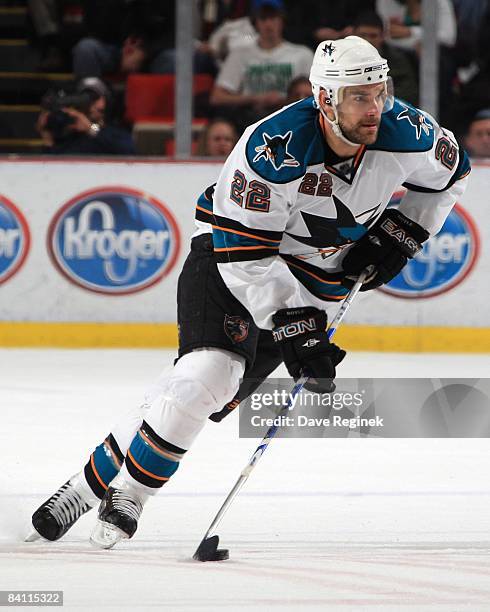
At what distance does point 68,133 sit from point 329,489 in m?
3.36

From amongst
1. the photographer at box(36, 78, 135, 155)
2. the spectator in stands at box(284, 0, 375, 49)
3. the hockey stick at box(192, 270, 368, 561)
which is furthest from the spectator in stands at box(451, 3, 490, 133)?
the hockey stick at box(192, 270, 368, 561)

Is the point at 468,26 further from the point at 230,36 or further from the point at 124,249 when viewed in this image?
the point at 124,249

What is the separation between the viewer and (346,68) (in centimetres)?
301

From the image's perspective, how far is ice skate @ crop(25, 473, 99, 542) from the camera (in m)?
3.23

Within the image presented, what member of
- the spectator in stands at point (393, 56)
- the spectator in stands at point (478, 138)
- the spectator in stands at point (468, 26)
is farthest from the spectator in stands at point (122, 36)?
the spectator in stands at point (478, 138)

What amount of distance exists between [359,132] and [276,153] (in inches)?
7.5

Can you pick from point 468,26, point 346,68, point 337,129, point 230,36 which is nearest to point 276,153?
point 337,129

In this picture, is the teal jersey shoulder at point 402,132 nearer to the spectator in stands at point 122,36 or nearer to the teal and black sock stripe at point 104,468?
the teal and black sock stripe at point 104,468

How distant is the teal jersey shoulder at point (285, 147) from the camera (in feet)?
9.78

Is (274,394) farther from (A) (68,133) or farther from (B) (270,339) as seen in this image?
(A) (68,133)

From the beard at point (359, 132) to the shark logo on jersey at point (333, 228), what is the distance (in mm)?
185

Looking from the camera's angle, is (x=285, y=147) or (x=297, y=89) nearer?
(x=285, y=147)

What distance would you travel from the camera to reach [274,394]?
3514 millimetres

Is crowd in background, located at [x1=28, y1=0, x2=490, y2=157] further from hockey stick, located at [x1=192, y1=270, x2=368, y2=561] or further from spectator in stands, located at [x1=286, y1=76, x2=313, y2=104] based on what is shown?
hockey stick, located at [x1=192, y1=270, x2=368, y2=561]
